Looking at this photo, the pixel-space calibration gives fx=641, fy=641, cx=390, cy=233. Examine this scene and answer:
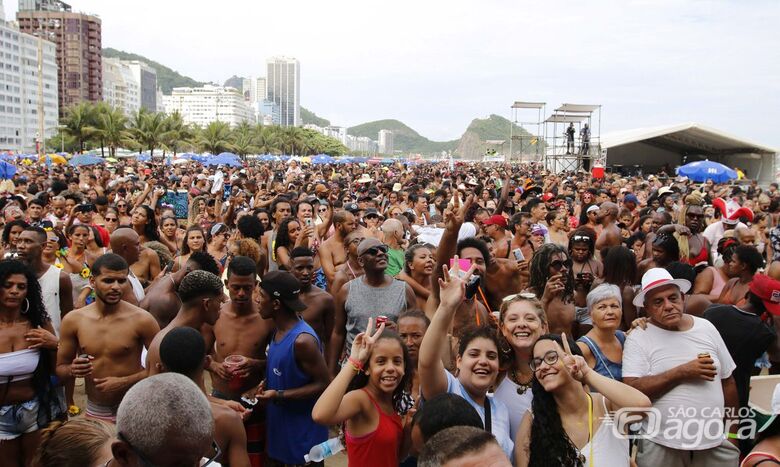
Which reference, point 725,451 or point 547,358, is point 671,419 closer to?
point 725,451

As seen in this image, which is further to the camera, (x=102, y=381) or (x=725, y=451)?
(x=102, y=381)

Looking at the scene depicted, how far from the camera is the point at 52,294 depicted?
4789 mm

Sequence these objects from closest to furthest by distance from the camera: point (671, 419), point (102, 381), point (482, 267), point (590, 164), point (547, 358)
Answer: point (547, 358) < point (671, 419) < point (102, 381) < point (482, 267) < point (590, 164)

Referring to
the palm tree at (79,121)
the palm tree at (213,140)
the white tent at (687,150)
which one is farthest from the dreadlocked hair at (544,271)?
the palm tree at (213,140)

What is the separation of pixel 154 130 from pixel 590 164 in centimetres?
4265

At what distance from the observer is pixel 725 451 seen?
3.50 m

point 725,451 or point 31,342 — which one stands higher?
point 31,342

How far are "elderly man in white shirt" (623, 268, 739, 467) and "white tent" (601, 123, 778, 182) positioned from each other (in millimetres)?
30411

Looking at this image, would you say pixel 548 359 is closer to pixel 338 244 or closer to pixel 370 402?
pixel 370 402

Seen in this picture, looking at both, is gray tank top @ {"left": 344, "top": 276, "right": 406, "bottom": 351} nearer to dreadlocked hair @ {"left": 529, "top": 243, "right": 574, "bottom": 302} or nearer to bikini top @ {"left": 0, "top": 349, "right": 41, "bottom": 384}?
dreadlocked hair @ {"left": 529, "top": 243, "right": 574, "bottom": 302}

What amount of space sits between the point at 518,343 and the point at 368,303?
5.46 feet

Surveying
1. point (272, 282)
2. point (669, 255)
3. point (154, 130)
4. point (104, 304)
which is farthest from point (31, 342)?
point (154, 130)

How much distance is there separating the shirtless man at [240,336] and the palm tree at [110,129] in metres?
53.9

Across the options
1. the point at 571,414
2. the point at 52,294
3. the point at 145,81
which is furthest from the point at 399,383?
the point at 145,81
